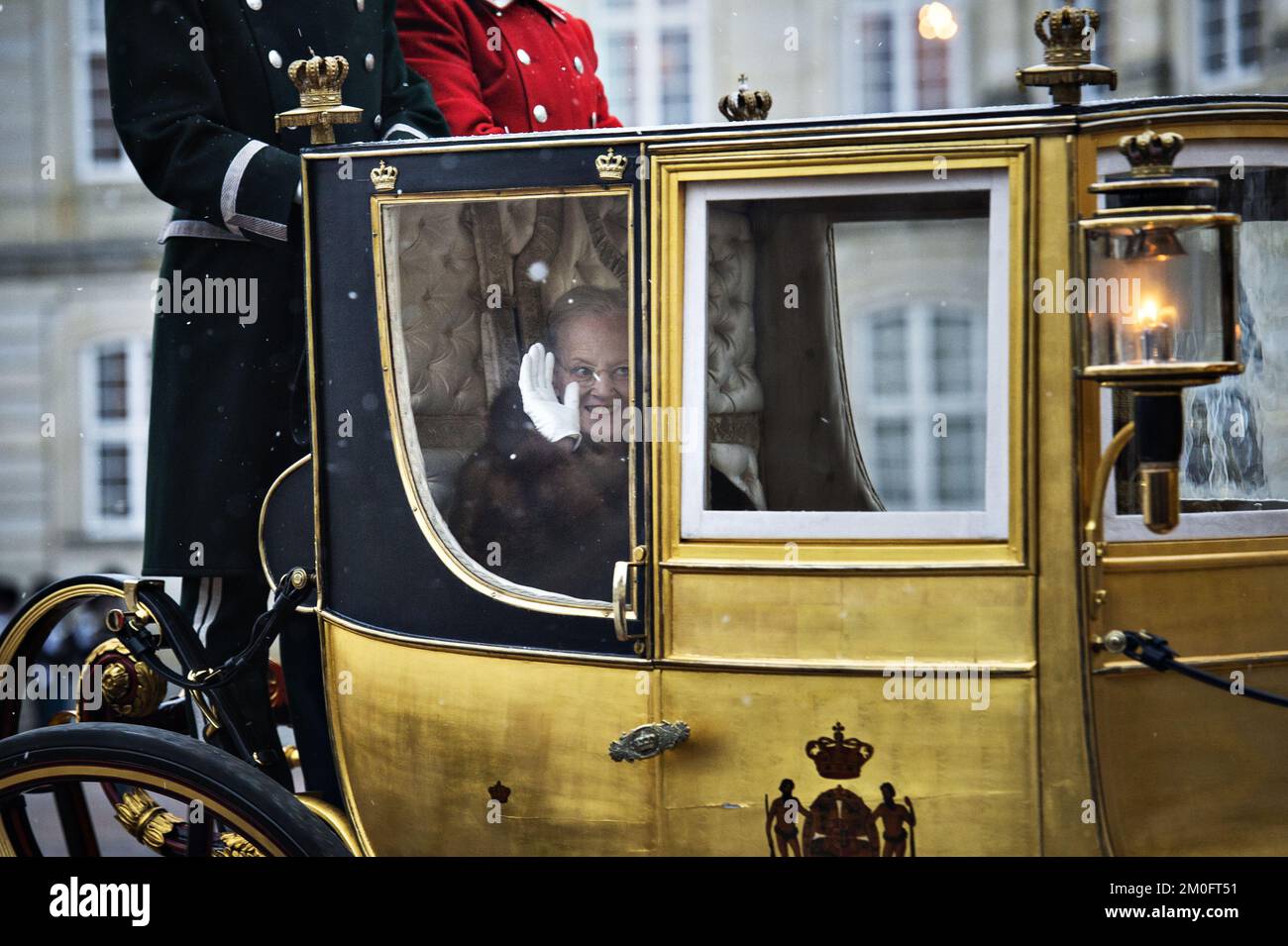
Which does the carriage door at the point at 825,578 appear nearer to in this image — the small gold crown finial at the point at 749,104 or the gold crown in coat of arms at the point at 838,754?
the gold crown in coat of arms at the point at 838,754

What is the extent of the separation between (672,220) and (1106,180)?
586 millimetres

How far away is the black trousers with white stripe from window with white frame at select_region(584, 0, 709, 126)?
6.69 m

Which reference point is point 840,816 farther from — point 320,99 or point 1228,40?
point 1228,40

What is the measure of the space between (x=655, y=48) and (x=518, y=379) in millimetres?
7290

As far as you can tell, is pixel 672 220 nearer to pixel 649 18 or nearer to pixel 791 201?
pixel 791 201

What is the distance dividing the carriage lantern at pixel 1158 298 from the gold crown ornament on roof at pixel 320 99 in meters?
1.15

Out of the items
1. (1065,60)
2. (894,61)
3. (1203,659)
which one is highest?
(894,61)

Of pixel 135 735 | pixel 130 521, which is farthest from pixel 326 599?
pixel 130 521

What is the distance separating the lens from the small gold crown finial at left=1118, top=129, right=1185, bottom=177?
→ 1756 mm

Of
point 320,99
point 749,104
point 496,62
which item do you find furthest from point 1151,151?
point 496,62

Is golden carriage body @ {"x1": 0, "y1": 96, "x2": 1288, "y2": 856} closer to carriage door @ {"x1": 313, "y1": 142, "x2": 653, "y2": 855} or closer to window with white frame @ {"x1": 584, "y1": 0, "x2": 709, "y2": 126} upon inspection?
carriage door @ {"x1": 313, "y1": 142, "x2": 653, "y2": 855}

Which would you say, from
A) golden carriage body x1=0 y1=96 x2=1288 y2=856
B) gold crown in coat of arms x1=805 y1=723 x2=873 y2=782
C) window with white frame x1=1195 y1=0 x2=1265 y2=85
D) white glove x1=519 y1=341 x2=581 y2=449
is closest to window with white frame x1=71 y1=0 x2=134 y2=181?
golden carriage body x1=0 y1=96 x2=1288 y2=856

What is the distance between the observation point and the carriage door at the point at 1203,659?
1.95 metres

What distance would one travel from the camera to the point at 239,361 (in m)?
2.57
